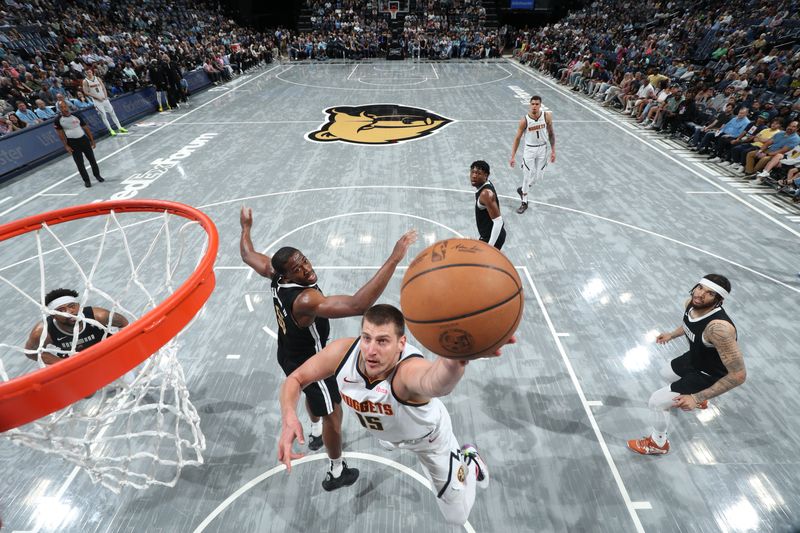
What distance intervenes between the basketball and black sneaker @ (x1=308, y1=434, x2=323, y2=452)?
6.67 feet

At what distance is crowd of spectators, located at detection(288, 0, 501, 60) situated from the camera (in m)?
26.3

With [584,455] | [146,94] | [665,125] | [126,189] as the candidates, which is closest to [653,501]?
[584,455]

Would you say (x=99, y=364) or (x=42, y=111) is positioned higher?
(x=99, y=364)

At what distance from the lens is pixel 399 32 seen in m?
30.2

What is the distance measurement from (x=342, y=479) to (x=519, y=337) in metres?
2.47

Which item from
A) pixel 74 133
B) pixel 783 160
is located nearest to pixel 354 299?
pixel 74 133

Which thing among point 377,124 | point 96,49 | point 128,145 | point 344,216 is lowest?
point 128,145

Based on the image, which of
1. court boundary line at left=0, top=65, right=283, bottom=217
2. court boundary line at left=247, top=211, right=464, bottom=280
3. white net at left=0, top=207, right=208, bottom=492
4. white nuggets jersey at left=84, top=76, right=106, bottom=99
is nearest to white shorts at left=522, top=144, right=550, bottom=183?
court boundary line at left=247, top=211, right=464, bottom=280

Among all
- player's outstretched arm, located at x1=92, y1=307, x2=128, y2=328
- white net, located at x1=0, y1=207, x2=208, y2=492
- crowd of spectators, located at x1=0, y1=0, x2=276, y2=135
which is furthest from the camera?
crowd of spectators, located at x1=0, y1=0, x2=276, y2=135

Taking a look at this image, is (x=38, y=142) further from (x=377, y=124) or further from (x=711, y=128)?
(x=711, y=128)

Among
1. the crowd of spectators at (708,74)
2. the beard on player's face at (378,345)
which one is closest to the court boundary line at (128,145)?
the beard on player's face at (378,345)

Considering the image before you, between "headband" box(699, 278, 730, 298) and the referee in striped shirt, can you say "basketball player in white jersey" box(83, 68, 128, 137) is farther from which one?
"headband" box(699, 278, 730, 298)

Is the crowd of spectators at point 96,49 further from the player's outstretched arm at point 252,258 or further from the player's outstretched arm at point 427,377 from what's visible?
the player's outstretched arm at point 427,377

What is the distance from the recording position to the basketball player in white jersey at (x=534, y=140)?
709 centimetres
